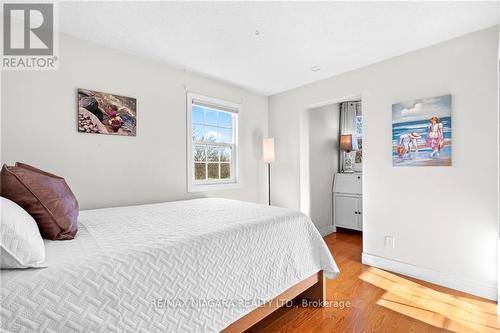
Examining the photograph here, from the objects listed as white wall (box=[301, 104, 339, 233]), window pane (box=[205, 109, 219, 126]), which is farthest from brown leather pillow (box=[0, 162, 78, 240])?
white wall (box=[301, 104, 339, 233])

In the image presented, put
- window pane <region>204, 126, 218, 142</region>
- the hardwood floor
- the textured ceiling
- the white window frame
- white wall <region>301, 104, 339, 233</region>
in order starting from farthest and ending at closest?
white wall <region>301, 104, 339, 233</region> < window pane <region>204, 126, 218, 142</region> < the white window frame < the textured ceiling < the hardwood floor

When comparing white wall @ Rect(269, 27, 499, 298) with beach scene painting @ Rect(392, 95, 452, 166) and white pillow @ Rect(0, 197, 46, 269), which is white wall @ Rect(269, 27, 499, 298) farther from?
white pillow @ Rect(0, 197, 46, 269)

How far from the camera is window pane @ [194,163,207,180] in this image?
10.3ft

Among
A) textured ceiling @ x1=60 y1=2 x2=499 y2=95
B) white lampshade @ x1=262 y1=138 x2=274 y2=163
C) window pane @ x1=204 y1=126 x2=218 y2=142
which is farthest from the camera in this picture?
white lampshade @ x1=262 y1=138 x2=274 y2=163

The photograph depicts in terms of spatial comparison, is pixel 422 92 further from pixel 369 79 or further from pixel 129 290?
pixel 129 290

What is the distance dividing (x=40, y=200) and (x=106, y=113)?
1.35 metres

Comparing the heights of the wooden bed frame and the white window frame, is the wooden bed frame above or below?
below

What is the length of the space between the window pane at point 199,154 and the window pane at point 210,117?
0.37m

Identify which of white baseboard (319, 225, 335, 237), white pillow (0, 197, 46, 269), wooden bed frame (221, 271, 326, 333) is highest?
white pillow (0, 197, 46, 269)

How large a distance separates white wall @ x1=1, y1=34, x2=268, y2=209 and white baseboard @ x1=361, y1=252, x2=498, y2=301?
2.11m

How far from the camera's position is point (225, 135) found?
3.51 meters

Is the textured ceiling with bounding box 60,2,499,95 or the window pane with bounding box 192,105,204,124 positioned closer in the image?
the textured ceiling with bounding box 60,2,499,95

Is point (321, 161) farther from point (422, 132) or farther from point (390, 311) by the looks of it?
point (390, 311)

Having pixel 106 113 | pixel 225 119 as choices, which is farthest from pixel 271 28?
pixel 106 113
